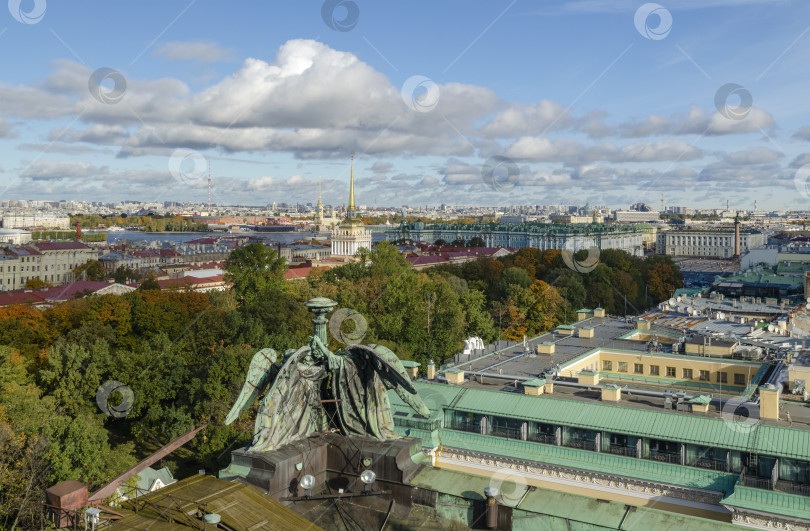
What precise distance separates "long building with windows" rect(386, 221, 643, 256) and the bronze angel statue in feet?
393

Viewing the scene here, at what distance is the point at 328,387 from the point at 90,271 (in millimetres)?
91064

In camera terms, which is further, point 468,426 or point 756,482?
point 468,426

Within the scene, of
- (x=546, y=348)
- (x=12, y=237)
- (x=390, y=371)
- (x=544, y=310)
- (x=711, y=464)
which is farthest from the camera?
(x=12, y=237)

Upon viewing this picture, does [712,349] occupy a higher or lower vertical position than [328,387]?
lower

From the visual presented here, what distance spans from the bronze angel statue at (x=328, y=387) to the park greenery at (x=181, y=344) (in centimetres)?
1046

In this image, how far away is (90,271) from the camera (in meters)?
92.1

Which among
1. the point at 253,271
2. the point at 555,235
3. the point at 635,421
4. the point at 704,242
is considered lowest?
the point at 635,421

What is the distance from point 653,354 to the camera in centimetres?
2642

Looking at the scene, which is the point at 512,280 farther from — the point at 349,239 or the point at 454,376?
the point at 349,239

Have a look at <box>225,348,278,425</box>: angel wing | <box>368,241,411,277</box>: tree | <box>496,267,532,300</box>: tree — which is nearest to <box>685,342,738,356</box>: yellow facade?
<box>225,348,278,425</box>: angel wing

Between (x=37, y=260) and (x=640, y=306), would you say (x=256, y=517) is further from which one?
(x=37, y=260)

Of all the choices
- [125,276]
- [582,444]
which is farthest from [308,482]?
[125,276]

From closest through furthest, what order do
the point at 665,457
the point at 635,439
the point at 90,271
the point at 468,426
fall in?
the point at 665,457 < the point at 635,439 < the point at 468,426 < the point at 90,271

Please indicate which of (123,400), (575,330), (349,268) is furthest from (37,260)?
(575,330)
